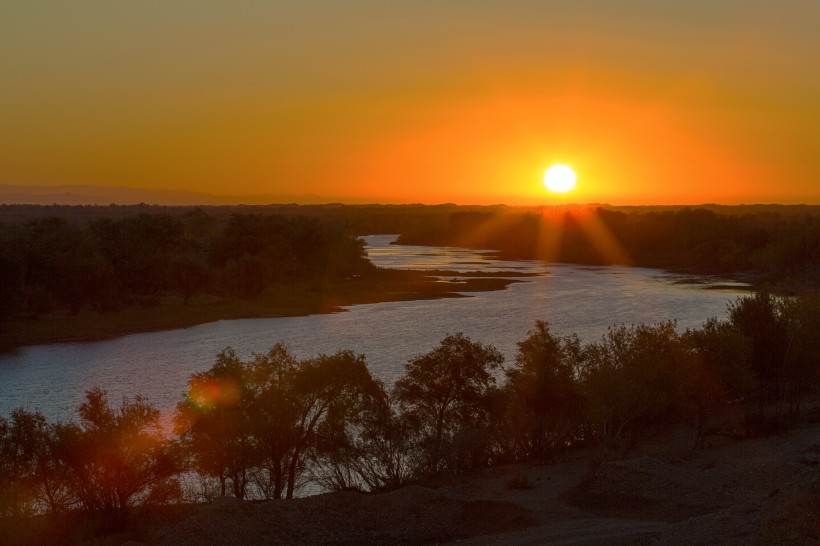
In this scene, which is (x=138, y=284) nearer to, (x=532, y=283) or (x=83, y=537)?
(x=532, y=283)

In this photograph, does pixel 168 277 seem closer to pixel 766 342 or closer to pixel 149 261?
pixel 149 261

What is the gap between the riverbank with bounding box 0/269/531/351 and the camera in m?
51.8

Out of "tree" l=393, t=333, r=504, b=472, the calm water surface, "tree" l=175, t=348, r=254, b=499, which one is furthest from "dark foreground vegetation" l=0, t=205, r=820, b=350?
"tree" l=393, t=333, r=504, b=472

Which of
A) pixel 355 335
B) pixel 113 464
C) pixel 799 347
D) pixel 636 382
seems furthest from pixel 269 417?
pixel 355 335

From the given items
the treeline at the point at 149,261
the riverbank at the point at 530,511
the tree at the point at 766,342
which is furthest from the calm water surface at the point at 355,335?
the riverbank at the point at 530,511

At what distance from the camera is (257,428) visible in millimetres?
21859

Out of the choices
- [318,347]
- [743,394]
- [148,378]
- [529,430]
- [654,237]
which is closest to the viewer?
[529,430]

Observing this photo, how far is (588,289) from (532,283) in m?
7.51

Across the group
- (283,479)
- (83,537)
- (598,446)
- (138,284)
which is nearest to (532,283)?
(138,284)

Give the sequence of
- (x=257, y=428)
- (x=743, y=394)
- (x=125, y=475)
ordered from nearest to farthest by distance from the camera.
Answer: (x=125, y=475)
(x=257, y=428)
(x=743, y=394)

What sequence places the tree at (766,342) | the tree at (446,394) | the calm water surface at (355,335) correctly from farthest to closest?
the calm water surface at (355,335), the tree at (766,342), the tree at (446,394)

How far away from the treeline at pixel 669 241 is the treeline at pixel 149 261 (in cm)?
4537

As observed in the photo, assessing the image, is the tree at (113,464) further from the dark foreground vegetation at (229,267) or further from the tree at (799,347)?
the dark foreground vegetation at (229,267)

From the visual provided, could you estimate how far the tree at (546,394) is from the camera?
2653 cm
